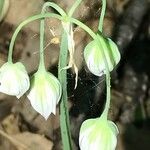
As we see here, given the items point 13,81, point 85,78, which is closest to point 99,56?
point 13,81

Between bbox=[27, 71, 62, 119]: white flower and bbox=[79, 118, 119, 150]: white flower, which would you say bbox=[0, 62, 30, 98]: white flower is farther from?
bbox=[79, 118, 119, 150]: white flower

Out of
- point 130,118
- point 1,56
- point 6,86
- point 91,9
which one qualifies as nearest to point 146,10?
point 91,9

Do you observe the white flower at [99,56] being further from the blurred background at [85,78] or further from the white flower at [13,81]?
the blurred background at [85,78]

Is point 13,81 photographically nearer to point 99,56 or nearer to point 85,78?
point 99,56

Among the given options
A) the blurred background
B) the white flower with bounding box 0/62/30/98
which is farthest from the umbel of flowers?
the blurred background

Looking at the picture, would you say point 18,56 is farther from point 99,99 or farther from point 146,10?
point 146,10

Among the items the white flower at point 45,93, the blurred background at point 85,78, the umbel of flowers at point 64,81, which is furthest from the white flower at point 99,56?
the blurred background at point 85,78

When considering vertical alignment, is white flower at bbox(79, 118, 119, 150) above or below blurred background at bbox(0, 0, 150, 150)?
above
